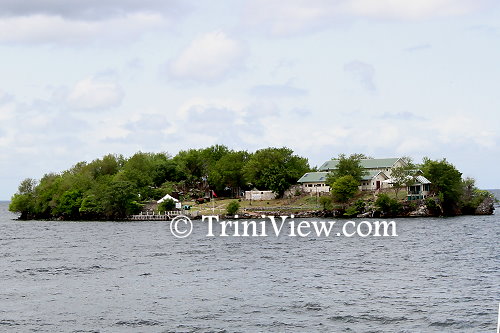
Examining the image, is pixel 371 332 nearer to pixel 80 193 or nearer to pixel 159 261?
pixel 159 261

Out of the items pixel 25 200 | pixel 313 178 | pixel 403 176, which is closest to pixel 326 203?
pixel 403 176

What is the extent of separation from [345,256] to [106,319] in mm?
32046

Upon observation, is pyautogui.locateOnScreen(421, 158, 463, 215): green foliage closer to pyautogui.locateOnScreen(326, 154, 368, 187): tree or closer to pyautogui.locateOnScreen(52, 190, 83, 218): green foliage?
pyautogui.locateOnScreen(326, 154, 368, 187): tree

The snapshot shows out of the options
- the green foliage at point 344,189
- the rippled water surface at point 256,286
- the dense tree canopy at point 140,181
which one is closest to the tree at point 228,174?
the dense tree canopy at point 140,181

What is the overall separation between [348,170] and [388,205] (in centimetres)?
2230

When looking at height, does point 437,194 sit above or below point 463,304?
above

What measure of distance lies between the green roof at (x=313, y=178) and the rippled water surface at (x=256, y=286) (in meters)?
72.8

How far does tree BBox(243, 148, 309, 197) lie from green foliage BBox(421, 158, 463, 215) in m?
34.5

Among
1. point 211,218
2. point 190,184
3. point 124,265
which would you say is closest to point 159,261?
point 124,265

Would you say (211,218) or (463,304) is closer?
(463,304)

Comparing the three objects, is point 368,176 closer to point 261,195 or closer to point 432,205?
point 432,205

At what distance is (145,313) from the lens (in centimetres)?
3831

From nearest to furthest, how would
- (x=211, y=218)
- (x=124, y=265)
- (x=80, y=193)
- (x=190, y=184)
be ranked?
1. (x=124, y=265)
2. (x=211, y=218)
3. (x=80, y=193)
4. (x=190, y=184)

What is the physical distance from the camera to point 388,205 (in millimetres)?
124750
